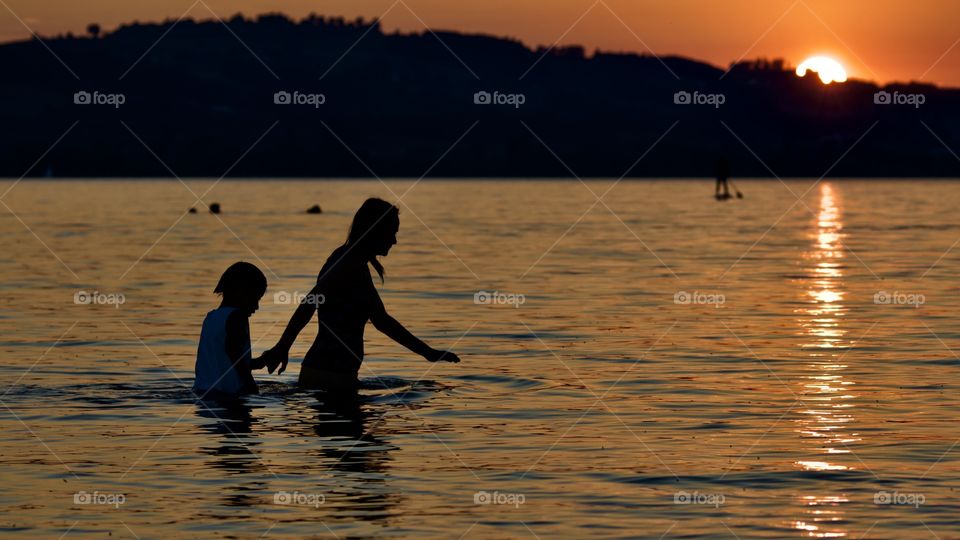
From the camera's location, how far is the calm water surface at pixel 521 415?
416 inches

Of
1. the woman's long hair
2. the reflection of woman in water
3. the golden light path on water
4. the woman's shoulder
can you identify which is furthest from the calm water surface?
the woman's long hair

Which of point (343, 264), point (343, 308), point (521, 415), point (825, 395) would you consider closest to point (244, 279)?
point (343, 264)

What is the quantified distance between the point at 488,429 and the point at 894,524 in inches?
176

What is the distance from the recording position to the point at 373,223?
14.2 m

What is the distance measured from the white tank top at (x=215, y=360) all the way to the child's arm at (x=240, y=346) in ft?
0.09

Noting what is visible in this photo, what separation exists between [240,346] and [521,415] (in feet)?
8.27

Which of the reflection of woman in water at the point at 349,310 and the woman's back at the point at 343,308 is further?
the woman's back at the point at 343,308

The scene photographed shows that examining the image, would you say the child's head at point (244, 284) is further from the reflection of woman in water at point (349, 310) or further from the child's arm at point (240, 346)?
the reflection of woman in water at point (349, 310)

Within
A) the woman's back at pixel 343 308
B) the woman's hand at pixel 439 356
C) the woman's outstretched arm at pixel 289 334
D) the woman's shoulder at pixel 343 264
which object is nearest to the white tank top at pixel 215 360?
the woman's outstretched arm at pixel 289 334

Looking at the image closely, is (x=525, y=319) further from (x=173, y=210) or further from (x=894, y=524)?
(x=173, y=210)

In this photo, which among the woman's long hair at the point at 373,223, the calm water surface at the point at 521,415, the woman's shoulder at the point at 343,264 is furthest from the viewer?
the woman's shoulder at the point at 343,264

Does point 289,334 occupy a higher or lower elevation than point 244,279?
lower

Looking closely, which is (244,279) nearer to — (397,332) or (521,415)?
(397,332)

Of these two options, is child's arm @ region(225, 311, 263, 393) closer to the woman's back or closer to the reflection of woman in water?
the reflection of woman in water
